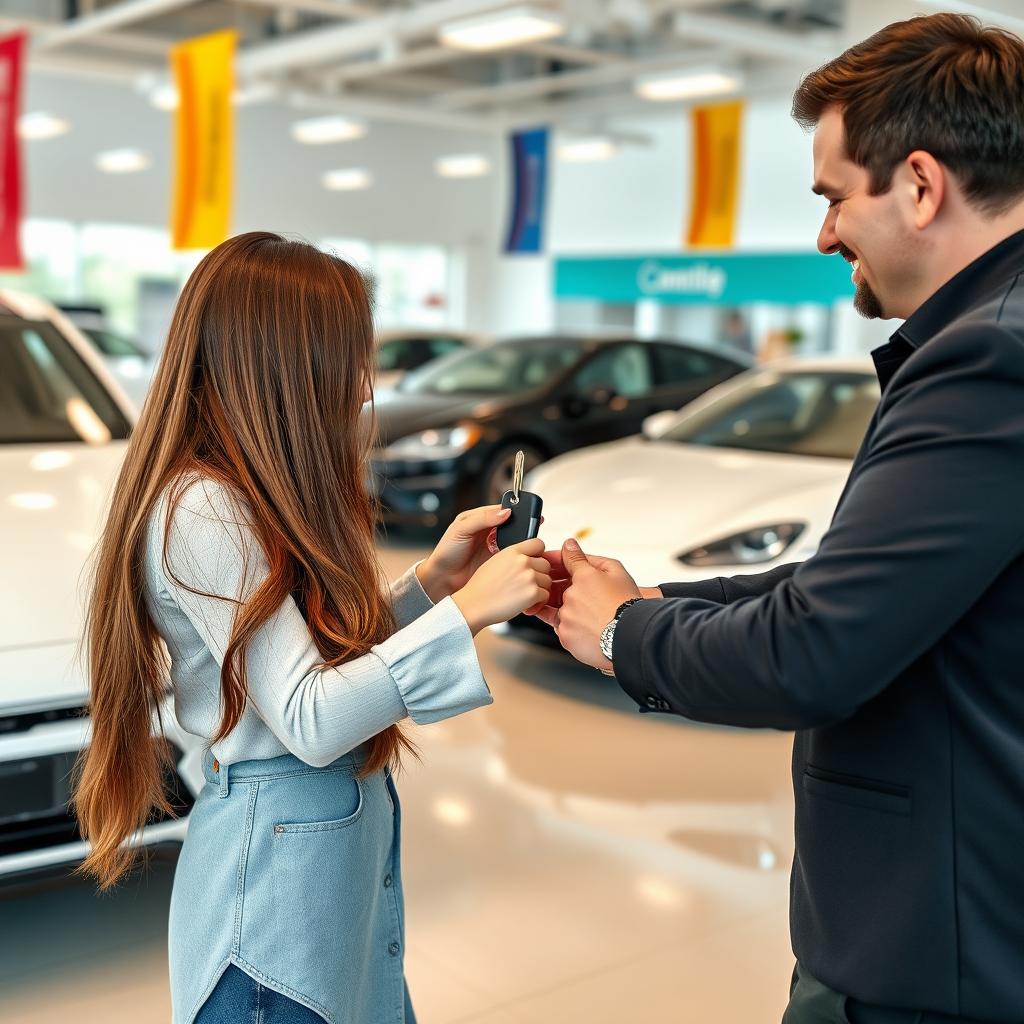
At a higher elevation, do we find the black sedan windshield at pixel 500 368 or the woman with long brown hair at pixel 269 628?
the woman with long brown hair at pixel 269 628

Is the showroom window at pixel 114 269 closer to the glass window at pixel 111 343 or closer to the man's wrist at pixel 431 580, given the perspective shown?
the glass window at pixel 111 343

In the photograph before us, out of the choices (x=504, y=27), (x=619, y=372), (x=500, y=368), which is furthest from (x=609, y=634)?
(x=504, y=27)

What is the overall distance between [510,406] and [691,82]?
4469mm

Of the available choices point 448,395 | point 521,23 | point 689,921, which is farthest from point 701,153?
point 689,921

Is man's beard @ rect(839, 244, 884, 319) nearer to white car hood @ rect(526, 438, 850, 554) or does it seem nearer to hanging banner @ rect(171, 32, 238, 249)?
white car hood @ rect(526, 438, 850, 554)

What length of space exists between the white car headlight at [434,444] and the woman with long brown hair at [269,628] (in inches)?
223

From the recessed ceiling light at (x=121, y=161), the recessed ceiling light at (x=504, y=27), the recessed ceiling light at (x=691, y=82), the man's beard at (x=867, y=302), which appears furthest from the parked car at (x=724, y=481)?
the recessed ceiling light at (x=121, y=161)

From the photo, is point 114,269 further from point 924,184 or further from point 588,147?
point 924,184

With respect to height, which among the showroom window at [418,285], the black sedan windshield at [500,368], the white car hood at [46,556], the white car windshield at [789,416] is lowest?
the showroom window at [418,285]

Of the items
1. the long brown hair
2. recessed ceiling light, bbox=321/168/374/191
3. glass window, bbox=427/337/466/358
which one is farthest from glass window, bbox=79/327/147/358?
the long brown hair

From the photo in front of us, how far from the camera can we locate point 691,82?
10.5 m

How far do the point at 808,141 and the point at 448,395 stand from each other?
788 centimetres

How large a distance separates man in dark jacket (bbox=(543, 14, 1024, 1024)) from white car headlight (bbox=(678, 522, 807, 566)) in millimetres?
2961

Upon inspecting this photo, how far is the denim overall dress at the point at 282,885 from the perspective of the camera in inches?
56.7
